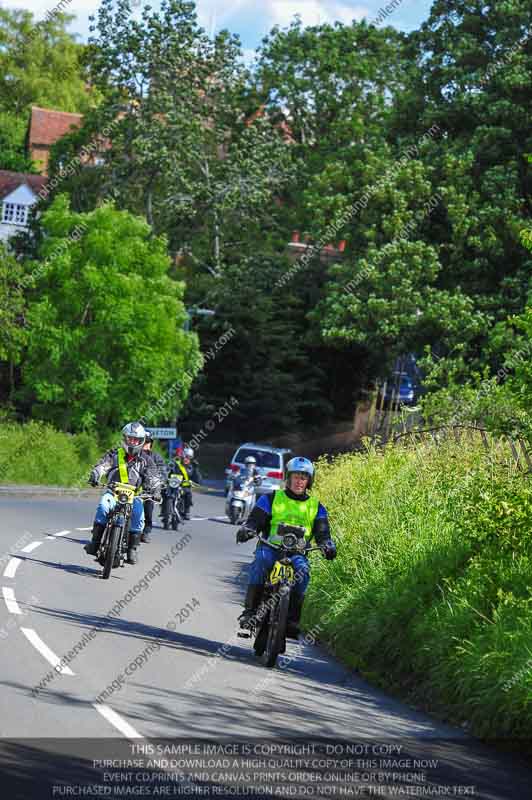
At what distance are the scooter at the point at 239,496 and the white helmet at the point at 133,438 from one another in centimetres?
1491

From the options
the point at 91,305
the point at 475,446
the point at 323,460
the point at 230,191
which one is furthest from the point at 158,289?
the point at 475,446

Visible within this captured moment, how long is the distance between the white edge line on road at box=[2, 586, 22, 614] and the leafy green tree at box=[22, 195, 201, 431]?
2987cm

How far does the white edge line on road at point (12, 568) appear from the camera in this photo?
54.9 feet

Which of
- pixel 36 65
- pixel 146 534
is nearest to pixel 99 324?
pixel 146 534

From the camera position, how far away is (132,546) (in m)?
18.3

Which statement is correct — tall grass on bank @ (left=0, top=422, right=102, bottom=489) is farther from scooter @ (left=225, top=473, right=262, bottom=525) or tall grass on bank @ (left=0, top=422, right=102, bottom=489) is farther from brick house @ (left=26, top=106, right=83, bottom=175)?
brick house @ (left=26, top=106, right=83, bottom=175)

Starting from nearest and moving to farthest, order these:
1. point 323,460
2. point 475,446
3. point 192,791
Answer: point 192,791
point 475,446
point 323,460

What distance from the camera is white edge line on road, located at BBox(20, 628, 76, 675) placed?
10.4m

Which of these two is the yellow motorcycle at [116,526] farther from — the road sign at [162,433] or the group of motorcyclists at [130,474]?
the road sign at [162,433]

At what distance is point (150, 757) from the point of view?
7.74 metres

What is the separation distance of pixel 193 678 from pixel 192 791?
355cm

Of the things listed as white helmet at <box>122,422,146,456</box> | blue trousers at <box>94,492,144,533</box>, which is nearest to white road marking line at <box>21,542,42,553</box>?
blue trousers at <box>94,492,144,533</box>

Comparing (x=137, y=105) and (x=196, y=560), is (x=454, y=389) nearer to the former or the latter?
(x=196, y=560)

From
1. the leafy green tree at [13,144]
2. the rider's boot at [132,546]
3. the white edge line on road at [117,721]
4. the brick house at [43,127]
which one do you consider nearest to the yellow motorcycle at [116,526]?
the rider's boot at [132,546]
